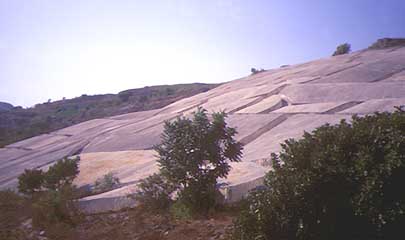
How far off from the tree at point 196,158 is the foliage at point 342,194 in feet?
7.91

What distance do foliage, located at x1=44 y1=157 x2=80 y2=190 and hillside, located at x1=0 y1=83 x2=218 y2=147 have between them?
17.2 meters

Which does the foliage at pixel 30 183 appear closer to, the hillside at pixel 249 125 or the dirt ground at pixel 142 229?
the hillside at pixel 249 125

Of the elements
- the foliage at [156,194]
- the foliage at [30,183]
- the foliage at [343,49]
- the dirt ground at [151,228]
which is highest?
the foliage at [343,49]

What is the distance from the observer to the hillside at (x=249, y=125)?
10.0 m

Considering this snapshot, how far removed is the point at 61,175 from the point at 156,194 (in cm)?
377

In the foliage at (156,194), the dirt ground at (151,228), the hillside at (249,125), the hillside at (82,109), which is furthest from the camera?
the hillside at (82,109)

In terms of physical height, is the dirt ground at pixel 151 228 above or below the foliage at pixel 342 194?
below

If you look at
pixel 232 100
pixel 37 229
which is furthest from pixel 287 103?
pixel 37 229

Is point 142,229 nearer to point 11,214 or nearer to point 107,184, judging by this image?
point 107,184

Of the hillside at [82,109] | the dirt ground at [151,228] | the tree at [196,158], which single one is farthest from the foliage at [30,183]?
the hillside at [82,109]

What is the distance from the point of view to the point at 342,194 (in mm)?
4750

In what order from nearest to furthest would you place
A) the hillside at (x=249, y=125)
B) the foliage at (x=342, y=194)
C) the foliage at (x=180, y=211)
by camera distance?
the foliage at (x=342, y=194) < the foliage at (x=180, y=211) < the hillside at (x=249, y=125)

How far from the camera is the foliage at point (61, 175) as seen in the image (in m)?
10.4

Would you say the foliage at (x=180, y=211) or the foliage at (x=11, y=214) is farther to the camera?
the foliage at (x=11, y=214)
